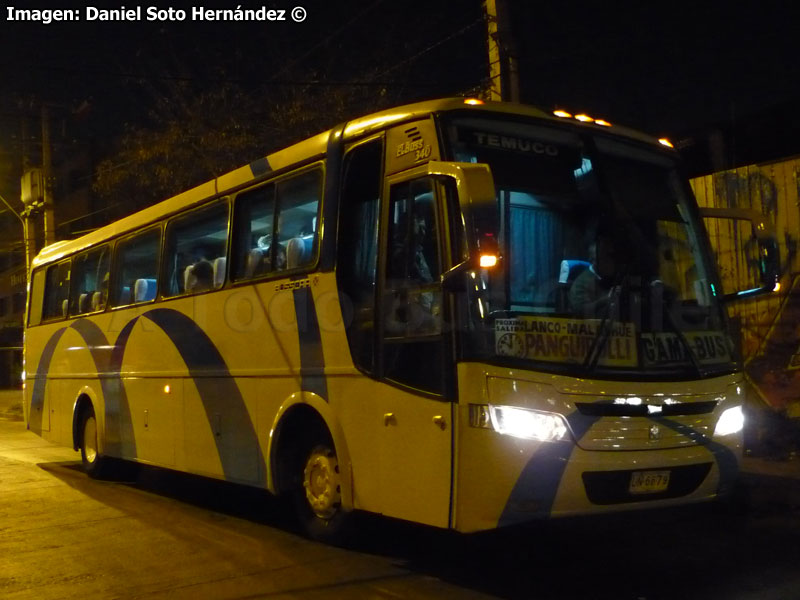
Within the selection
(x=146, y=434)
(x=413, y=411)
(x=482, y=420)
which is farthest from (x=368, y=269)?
(x=146, y=434)

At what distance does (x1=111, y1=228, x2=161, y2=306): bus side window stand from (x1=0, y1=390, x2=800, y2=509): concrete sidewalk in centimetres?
676

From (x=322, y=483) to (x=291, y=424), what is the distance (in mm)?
651

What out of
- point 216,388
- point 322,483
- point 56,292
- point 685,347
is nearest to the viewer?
point 685,347

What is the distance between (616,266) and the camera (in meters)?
6.04

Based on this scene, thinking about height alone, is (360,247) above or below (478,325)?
above

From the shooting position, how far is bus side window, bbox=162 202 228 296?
346 inches

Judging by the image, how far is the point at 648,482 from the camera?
580cm

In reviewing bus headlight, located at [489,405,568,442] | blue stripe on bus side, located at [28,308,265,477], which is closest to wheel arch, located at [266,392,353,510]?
blue stripe on bus side, located at [28,308,265,477]

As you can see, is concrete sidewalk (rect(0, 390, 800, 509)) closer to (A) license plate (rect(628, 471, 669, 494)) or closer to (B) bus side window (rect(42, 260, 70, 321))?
(A) license plate (rect(628, 471, 669, 494))

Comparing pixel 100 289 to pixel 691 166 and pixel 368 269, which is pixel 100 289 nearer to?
pixel 368 269

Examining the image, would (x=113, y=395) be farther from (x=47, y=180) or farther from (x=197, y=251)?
(x=47, y=180)

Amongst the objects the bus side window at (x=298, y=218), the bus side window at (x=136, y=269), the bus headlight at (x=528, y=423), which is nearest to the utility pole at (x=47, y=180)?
the bus side window at (x=136, y=269)

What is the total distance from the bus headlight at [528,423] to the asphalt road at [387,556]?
1198 millimetres

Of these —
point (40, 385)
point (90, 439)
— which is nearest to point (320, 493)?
point (90, 439)
